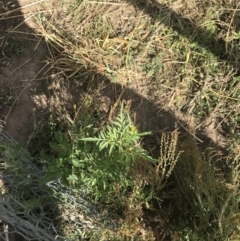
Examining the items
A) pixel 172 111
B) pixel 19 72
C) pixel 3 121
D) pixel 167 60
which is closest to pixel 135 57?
pixel 167 60

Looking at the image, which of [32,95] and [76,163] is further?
[32,95]

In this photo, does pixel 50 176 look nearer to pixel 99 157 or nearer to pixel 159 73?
pixel 99 157

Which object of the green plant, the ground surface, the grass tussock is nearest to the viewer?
the green plant

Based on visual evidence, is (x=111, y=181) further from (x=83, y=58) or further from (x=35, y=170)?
(x=83, y=58)

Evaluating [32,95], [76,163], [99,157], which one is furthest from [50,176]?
[32,95]

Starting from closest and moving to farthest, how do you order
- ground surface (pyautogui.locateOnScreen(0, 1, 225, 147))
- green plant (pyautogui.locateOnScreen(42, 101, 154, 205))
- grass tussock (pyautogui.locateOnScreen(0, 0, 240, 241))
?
green plant (pyautogui.locateOnScreen(42, 101, 154, 205)) → grass tussock (pyautogui.locateOnScreen(0, 0, 240, 241)) → ground surface (pyautogui.locateOnScreen(0, 1, 225, 147))

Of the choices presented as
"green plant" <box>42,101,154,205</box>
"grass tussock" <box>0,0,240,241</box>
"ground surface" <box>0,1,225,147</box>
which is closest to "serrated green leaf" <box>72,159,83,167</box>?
"green plant" <box>42,101,154,205</box>

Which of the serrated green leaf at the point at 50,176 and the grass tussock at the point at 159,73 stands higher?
the grass tussock at the point at 159,73

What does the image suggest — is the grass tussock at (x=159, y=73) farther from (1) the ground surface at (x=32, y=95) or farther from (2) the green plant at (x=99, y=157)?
(2) the green plant at (x=99, y=157)

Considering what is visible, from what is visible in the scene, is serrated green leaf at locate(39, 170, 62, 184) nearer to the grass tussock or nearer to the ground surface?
the grass tussock

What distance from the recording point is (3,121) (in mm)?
3230

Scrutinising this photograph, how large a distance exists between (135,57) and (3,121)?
1.06 metres

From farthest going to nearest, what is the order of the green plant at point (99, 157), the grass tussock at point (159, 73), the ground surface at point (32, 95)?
the ground surface at point (32, 95) → the grass tussock at point (159, 73) → the green plant at point (99, 157)

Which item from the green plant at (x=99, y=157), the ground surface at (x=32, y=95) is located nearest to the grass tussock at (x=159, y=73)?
the ground surface at (x=32, y=95)
